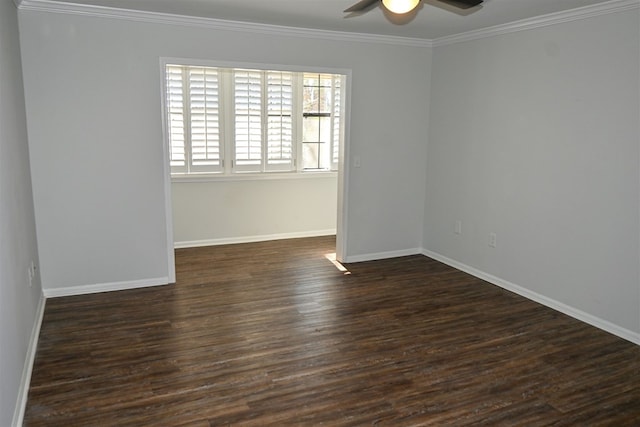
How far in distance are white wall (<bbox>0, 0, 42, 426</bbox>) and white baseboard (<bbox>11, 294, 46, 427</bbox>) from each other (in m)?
0.05

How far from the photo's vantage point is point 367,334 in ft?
11.9

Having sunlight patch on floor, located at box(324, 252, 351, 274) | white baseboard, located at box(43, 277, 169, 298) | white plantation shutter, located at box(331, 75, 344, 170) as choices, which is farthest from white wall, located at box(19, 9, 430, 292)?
sunlight patch on floor, located at box(324, 252, 351, 274)

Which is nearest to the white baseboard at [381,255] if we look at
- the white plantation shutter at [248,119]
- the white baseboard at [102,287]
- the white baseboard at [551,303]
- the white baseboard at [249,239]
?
the white baseboard at [551,303]

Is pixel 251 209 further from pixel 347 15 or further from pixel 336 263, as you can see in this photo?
pixel 347 15

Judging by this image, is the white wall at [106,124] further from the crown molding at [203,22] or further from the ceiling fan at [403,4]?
the ceiling fan at [403,4]

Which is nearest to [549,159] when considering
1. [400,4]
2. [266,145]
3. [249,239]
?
[400,4]

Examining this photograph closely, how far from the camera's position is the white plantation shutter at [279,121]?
607 centimetres

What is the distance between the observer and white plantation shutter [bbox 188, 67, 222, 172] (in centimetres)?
569

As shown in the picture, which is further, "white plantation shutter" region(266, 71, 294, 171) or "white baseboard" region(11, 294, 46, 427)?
"white plantation shutter" region(266, 71, 294, 171)

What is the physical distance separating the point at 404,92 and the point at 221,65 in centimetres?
202

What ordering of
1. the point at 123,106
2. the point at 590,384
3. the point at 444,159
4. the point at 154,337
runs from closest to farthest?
the point at 590,384, the point at 154,337, the point at 123,106, the point at 444,159

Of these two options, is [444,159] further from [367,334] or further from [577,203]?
[367,334]

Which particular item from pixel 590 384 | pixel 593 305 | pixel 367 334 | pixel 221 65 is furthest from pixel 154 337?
pixel 593 305

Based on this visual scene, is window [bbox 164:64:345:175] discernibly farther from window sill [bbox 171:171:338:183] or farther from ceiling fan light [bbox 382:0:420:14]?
ceiling fan light [bbox 382:0:420:14]
